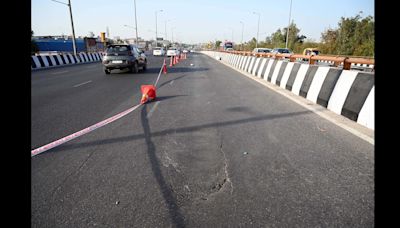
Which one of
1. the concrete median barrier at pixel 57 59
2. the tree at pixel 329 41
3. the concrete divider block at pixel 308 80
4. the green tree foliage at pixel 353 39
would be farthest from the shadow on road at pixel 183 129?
the tree at pixel 329 41

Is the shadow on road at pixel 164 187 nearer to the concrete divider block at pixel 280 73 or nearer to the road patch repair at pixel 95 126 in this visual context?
the road patch repair at pixel 95 126

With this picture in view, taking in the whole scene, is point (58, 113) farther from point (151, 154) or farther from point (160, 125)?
point (151, 154)

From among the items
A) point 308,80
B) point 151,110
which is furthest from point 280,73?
point 151,110

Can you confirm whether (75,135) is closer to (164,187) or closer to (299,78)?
(164,187)

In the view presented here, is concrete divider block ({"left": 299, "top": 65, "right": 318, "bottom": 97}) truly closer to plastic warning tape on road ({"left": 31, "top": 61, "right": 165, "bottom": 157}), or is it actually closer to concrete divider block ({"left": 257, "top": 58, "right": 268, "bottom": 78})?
plastic warning tape on road ({"left": 31, "top": 61, "right": 165, "bottom": 157})

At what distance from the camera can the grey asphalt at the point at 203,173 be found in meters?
2.39

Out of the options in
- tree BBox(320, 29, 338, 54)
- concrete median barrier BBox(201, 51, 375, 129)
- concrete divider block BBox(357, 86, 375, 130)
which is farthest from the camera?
tree BBox(320, 29, 338, 54)

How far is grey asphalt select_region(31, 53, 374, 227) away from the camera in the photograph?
2387 mm

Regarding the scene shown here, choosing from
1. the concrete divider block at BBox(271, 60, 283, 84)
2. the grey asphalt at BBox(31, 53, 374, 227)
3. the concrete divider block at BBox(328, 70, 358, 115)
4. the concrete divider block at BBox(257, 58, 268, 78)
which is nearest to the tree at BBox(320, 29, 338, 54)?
the concrete divider block at BBox(257, 58, 268, 78)

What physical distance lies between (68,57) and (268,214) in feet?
97.4

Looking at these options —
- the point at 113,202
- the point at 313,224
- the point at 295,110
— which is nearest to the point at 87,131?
the point at 113,202

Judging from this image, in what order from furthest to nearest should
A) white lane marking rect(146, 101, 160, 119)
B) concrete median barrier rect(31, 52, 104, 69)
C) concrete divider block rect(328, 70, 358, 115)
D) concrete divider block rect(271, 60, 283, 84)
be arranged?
1. concrete median barrier rect(31, 52, 104, 69)
2. concrete divider block rect(271, 60, 283, 84)
3. white lane marking rect(146, 101, 160, 119)
4. concrete divider block rect(328, 70, 358, 115)

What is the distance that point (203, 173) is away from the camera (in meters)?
3.22

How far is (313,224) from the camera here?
2.26 meters
